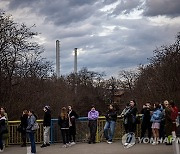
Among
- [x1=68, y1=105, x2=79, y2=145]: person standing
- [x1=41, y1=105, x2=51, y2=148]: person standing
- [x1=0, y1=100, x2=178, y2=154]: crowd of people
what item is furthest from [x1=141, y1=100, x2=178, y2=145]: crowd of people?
[x1=41, y1=105, x2=51, y2=148]: person standing

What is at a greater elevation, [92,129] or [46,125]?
[46,125]

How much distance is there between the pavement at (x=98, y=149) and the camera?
1417 centimetres

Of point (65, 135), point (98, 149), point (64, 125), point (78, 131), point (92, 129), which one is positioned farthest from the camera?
point (78, 131)

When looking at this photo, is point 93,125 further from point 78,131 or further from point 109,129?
point 78,131

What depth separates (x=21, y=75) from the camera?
92.3 feet

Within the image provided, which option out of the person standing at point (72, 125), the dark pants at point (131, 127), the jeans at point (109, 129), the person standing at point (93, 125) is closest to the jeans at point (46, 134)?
the person standing at point (72, 125)

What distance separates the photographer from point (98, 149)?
15.0 meters

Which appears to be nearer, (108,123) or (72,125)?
(72,125)

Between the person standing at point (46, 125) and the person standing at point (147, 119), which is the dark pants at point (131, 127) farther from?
the person standing at point (46, 125)

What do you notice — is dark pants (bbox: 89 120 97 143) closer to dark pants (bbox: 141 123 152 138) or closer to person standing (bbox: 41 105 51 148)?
person standing (bbox: 41 105 51 148)

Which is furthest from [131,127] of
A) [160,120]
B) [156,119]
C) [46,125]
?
[46,125]

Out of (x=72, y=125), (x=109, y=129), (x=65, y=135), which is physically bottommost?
(x=65, y=135)

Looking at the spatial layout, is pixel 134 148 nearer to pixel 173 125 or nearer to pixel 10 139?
pixel 173 125

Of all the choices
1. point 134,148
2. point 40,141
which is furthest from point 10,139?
point 134,148
